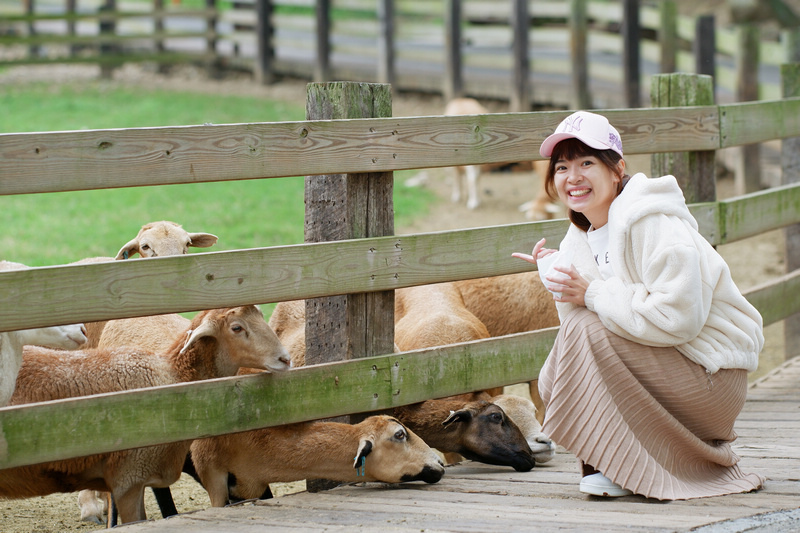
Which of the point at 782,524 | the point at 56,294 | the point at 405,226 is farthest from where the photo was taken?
the point at 405,226

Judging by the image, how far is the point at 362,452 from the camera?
444 centimetres

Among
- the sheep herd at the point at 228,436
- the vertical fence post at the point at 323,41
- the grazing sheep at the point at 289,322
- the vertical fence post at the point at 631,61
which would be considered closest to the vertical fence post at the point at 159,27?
the vertical fence post at the point at 323,41

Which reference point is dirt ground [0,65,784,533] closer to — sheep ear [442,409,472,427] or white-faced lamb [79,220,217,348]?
white-faced lamb [79,220,217,348]

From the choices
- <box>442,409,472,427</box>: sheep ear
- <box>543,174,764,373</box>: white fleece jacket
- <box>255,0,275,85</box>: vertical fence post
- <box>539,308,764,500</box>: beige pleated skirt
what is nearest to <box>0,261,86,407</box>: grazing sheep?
<box>442,409,472,427</box>: sheep ear

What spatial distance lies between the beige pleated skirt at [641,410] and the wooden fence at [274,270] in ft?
3.26

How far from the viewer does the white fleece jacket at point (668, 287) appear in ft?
12.1

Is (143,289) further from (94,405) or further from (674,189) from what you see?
(674,189)

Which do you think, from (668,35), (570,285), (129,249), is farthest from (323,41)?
(570,285)

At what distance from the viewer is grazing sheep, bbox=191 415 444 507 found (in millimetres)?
4578

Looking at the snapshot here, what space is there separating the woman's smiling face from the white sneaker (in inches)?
40.4

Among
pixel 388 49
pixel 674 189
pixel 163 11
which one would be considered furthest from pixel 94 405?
pixel 163 11

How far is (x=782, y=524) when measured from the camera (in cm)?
344

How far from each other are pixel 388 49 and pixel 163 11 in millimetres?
7618

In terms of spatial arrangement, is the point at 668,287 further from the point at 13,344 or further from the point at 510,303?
the point at 510,303
